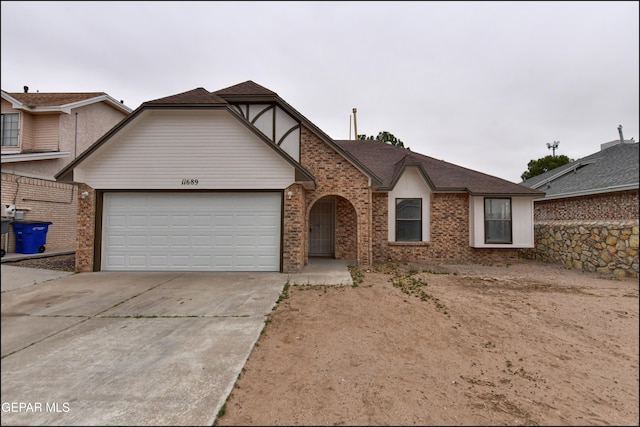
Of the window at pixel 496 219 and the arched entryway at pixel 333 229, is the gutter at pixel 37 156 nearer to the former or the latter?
the arched entryway at pixel 333 229

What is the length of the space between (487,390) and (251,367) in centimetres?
230

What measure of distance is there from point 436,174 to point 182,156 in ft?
28.8

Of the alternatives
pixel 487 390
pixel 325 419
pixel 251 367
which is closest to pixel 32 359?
pixel 251 367

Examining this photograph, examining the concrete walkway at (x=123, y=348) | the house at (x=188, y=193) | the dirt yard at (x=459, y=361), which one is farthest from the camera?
the house at (x=188, y=193)

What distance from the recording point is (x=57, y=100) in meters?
13.4

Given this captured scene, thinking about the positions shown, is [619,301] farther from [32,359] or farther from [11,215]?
[32,359]

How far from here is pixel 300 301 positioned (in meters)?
6.03

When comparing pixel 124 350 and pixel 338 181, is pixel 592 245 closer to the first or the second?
pixel 124 350

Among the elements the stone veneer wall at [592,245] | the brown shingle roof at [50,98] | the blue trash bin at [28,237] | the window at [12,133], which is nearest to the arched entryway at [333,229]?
the blue trash bin at [28,237]

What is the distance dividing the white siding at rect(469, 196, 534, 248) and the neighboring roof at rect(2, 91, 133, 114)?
16.0 m

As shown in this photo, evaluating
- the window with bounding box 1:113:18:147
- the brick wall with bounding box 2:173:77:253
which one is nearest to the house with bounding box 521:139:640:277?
the brick wall with bounding box 2:173:77:253

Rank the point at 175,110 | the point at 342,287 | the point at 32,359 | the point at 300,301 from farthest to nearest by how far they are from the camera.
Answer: the point at 175,110 < the point at 342,287 < the point at 300,301 < the point at 32,359

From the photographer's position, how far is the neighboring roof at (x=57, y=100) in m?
12.4

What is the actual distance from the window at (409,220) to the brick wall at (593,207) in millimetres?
9221
